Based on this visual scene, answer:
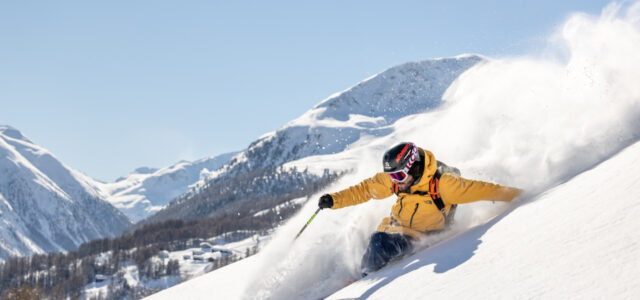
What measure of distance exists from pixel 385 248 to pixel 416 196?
2.80 ft

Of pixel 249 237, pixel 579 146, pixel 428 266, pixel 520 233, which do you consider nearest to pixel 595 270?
pixel 520 233

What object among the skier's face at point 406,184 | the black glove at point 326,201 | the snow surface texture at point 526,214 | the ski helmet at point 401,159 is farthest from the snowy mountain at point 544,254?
the black glove at point 326,201

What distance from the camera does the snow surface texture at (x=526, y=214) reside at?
364 centimetres

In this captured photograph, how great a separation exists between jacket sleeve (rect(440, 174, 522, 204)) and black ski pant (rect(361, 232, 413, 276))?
0.87m

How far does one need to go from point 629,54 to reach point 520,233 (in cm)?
523

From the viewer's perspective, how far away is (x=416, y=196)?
21.3ft

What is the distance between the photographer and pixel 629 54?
803cm

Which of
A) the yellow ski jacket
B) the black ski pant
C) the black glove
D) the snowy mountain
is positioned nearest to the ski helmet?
the yellow ski jacket

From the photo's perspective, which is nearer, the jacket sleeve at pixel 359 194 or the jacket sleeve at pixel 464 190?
the jacket sleeve at pixel 464 190

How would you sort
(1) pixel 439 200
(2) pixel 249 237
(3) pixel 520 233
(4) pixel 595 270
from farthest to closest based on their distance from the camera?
(2) pixel 249 237 → (1) pixel 439 200 → (3) pixel 520 233 → (4) pixel 595 270

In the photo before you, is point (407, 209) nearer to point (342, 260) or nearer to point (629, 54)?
point (342, 260)

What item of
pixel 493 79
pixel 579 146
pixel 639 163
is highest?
pixel 493 79

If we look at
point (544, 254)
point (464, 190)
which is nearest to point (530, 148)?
point (464, 190)

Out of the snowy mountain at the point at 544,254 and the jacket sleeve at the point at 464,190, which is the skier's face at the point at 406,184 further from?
the snowy mountain at the point at 544,254
